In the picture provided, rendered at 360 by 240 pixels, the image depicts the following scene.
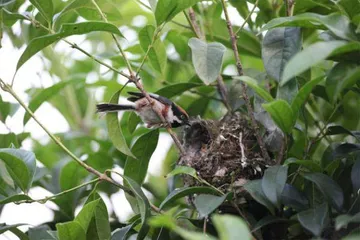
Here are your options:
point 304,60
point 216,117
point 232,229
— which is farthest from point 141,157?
point 232,229

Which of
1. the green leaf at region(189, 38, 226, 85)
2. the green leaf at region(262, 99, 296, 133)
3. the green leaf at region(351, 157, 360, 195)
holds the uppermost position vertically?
the green leaf at region(189, 38, 226, 85)

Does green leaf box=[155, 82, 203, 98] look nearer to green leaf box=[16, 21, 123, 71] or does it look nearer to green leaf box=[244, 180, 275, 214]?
green leaf box=[16, 21, 123, 71]

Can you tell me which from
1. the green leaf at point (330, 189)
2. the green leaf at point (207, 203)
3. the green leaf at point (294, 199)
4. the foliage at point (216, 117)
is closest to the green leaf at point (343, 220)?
the foliage at point (216, 117)

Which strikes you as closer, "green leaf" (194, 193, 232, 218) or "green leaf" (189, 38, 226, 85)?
"green leaf" (194, 193, 232, 218)

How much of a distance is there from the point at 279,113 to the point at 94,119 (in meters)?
2.19

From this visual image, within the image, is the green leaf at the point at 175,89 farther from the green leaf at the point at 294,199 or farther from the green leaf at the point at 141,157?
the green leaf at the point at 294,199

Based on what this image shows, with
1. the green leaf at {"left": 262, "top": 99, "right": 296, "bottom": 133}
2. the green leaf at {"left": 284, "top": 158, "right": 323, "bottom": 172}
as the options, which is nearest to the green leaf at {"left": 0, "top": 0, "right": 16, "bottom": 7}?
the green leaf at {"left": 262, "top": 99, "right": 296, "bottom": 133}

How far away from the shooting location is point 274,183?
6.03 feet

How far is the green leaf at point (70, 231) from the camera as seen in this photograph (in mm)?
2012

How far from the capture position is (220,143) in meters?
2.79

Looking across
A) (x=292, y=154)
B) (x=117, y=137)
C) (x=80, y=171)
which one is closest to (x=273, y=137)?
(x=292, y=154)

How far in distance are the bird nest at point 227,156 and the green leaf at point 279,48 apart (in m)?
0.46

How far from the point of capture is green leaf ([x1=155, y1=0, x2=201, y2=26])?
2.08 metres

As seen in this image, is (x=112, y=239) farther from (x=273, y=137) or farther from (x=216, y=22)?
(x=216, y=22)
